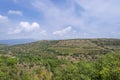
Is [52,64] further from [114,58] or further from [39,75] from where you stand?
[114,58]

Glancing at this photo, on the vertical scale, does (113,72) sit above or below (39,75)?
above

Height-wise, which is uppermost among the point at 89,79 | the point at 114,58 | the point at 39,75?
the point at 114,58

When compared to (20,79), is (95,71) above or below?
above

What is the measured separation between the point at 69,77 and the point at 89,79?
1239 cm

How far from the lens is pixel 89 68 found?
85500 mm

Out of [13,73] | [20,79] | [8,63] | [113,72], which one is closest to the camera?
[113,72]

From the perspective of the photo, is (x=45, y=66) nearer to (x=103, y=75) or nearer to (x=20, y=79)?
(x=20, y=79)

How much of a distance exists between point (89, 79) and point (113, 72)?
9042 millimetres

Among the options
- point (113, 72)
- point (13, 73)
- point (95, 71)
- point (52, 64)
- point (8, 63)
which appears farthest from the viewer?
point (52, 64)

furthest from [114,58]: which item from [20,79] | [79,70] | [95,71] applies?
[20,79]

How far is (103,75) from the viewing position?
72688 mm

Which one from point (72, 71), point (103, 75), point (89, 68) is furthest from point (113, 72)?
point (72, 71)

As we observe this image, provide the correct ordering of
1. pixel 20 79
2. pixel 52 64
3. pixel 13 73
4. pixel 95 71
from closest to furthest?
pixel 95 71
pixel 20 79
pixel 13 73
pixel 52 64

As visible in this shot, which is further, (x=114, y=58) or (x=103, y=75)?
(x=114, y=58)
